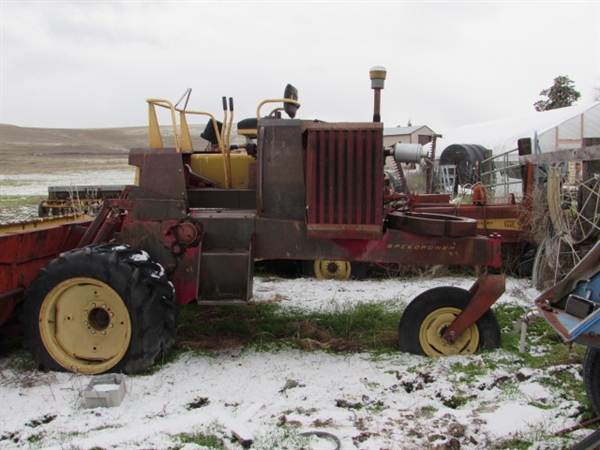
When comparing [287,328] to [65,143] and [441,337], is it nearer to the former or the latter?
[441,337]

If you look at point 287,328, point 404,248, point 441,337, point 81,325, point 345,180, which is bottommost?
point 287,328

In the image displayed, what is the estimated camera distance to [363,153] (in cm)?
477

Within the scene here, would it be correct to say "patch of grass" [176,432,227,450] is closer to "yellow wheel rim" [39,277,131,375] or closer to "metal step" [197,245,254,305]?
"yellow wheel rim" [39,277,131,375]

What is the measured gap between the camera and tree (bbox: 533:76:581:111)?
139ft

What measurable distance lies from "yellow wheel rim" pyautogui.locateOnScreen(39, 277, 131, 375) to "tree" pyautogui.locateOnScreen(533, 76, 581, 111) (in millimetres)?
42578

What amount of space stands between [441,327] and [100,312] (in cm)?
278

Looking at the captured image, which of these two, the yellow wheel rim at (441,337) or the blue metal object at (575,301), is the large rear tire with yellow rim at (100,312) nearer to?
the yellow wheel rim at (441,337)

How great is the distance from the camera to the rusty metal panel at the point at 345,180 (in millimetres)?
4758

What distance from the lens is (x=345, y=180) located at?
4.80 metres

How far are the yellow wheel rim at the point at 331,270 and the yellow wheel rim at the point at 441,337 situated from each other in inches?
131

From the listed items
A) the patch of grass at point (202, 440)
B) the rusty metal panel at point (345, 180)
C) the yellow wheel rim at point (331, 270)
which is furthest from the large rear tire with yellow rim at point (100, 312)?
the yellow wheel rim at point (331, 270)

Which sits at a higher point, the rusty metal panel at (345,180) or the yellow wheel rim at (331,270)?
the rusty metal panel at (345,180)

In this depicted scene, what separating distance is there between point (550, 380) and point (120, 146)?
73.0 meters

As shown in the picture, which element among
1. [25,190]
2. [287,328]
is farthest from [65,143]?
[287,328]
